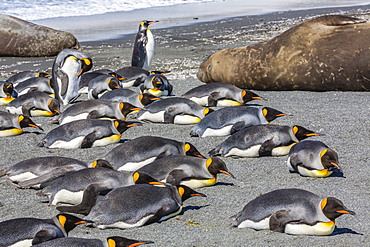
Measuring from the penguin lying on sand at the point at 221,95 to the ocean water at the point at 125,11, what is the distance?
26.7ft

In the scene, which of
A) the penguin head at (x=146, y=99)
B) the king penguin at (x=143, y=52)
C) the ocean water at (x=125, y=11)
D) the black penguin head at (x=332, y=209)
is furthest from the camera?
the ocean water at (x=125, y=11)

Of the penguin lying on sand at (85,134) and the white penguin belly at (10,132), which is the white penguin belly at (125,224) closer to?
the penguin lying on sand at (85,134)

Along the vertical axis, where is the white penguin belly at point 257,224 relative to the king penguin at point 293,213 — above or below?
below

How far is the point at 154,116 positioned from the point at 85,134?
115 cm

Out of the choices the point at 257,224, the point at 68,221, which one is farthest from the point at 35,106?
the point at 257,224

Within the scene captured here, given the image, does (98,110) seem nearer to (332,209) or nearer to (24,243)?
(24,243)

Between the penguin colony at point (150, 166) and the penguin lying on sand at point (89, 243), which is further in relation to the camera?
the penguin colony at point (150, 166)

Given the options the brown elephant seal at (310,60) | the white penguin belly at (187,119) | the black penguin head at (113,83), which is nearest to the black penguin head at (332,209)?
the white penguin belly at (187,119)

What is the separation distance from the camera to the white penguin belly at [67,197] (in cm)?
411

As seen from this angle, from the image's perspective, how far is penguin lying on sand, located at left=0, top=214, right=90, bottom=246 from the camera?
3.31 m

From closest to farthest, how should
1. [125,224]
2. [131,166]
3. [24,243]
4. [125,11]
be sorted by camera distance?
[24,243] → [125,224] → [131,166] → [125,11]

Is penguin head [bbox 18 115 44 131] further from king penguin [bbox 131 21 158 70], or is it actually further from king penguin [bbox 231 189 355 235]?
king penguin [bbox 131 21 158 70]

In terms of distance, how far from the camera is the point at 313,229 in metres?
3.49

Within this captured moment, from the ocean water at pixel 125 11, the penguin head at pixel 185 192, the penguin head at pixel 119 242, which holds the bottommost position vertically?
the ocean water at pixel 125 11
